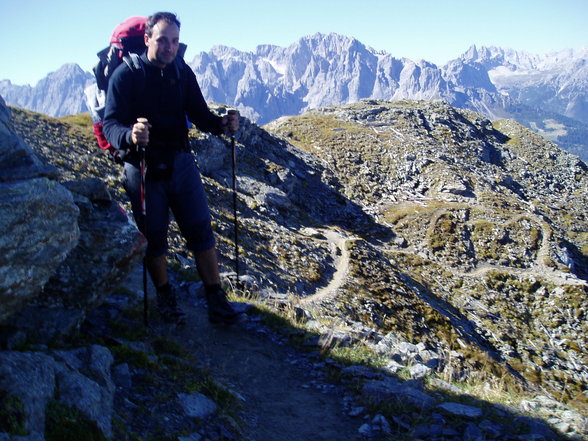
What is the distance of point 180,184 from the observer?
651 cm

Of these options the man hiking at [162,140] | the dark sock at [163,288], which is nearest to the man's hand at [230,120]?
the man hiking at [162,140]

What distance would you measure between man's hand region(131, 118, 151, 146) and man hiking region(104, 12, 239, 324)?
1 centimetres

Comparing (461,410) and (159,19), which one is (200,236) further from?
(461,410)

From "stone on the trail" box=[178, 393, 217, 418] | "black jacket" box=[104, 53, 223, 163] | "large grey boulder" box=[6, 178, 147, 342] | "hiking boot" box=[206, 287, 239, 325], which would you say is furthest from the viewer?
"hiking boot" box=[206, 287, 239, 325]

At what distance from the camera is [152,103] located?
246 inches

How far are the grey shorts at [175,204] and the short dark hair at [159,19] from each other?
1.75m

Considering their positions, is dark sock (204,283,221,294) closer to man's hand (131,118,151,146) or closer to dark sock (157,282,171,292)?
dark sock (157,282,171,292)

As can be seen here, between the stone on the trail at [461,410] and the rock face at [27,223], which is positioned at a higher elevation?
the rock face at [27,223]

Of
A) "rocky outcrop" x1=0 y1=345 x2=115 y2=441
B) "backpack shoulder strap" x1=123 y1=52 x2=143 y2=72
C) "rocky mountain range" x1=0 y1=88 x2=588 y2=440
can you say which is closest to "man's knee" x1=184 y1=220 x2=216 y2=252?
"rocky mountain range" x1=0 y1=88 x2=588 y2=440

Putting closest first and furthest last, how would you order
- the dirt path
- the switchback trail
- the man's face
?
the dirt path, the man's face, the switchback trail

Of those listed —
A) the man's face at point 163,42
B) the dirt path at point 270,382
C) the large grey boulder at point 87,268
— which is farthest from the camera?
the man's face at point 163,42

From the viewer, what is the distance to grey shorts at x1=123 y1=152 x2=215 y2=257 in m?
6.43

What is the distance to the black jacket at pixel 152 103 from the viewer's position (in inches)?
237

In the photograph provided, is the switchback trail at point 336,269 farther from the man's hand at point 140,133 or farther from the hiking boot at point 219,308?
the man's hand at point 140,133
